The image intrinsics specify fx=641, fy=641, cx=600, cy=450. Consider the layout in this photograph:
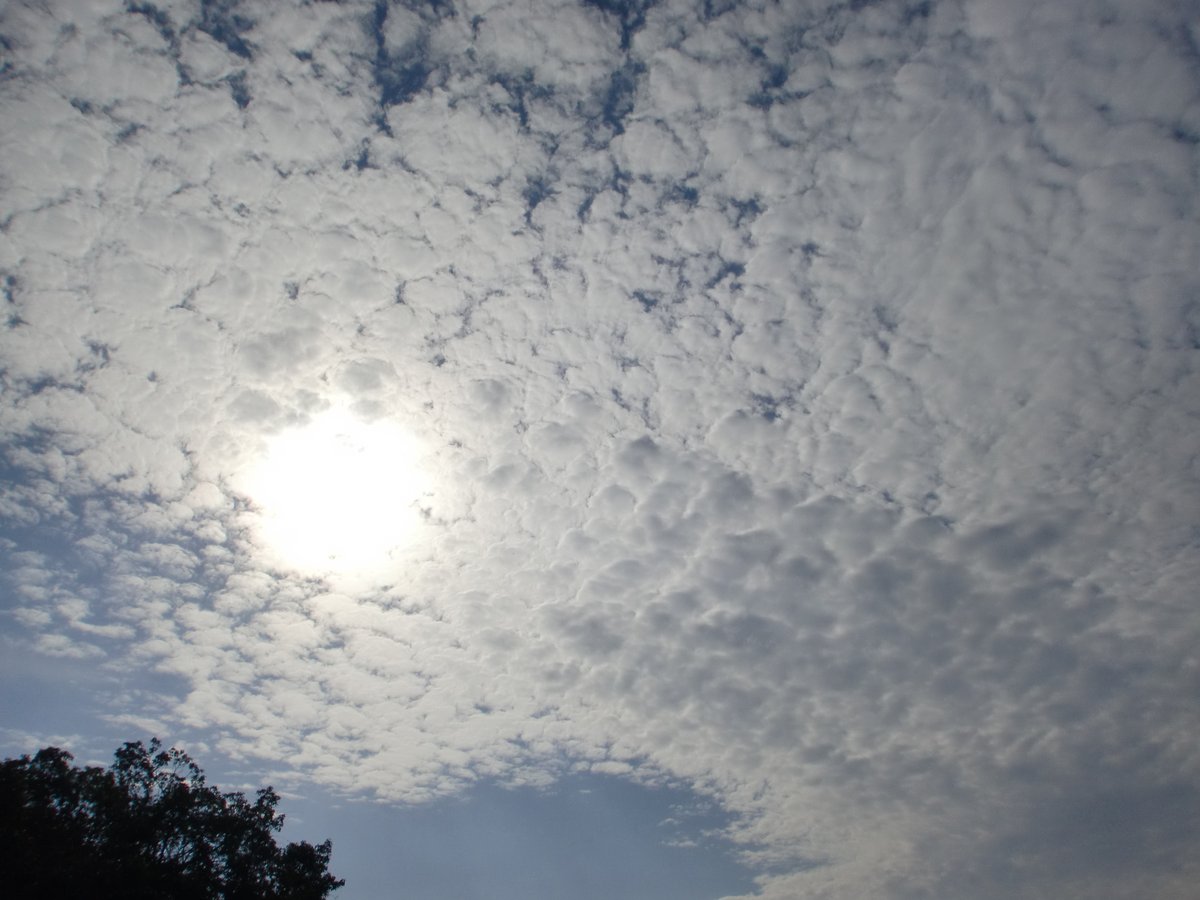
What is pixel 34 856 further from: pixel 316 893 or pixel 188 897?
pixel 316 893

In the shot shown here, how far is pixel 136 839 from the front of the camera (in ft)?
81.4

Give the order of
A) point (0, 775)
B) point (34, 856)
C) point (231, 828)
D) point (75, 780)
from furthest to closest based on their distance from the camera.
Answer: point (231, 828) < point (75, 780) < point (0, 775) < point (34, 856)

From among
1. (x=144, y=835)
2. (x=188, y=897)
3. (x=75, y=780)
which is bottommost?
(x=188, y=897)

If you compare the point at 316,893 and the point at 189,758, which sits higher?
the point at 189,758

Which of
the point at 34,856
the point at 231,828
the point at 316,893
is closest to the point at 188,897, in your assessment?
the point at 231,828

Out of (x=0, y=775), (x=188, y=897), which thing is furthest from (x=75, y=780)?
(x=188, y=897)

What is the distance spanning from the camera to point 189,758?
2741cm

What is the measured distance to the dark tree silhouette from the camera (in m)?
19.8

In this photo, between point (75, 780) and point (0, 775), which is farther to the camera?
point (75, 780)

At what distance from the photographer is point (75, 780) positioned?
79.7 ft

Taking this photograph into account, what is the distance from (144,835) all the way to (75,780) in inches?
132

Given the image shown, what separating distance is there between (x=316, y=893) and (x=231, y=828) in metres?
4.54

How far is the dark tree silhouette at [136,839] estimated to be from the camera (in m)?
19.8

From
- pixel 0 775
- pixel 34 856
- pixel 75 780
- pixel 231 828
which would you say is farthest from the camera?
pixel 231 828
